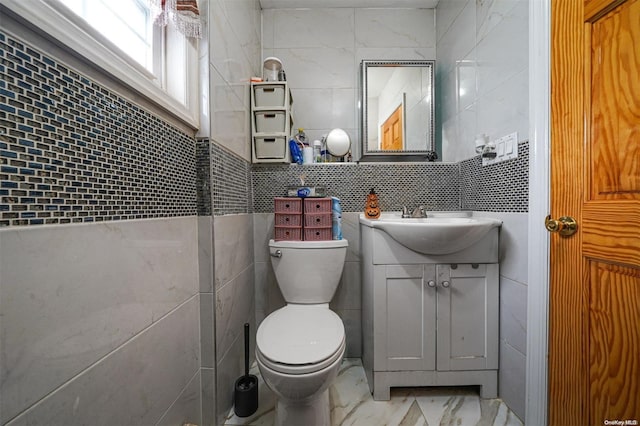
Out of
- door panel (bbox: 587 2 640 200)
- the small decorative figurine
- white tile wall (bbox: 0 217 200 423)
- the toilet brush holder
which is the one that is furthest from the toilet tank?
door panel (bbox: 587 2 640 200)

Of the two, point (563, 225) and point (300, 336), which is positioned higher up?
point (563, 225)

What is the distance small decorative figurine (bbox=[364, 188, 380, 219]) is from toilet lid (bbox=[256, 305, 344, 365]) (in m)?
0.61

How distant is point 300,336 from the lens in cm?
100

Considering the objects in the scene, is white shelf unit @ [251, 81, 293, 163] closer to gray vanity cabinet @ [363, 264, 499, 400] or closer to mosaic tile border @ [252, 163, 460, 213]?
mosaic tile border @ [252, 163, 460, 213]

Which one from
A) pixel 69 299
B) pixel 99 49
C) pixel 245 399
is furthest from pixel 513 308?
pixel 99 49

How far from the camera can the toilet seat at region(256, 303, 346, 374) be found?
86 cm

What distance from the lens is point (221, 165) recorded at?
1147 millimetres

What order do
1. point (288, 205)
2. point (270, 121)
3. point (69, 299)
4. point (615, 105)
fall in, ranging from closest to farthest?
1. point (69, 299)
2. point (615, 105)
3. point (288, 205)
4. point (270, 121)

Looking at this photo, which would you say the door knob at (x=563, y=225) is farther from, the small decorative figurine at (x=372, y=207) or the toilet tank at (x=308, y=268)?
the toilet tank at (x=308, y=268)

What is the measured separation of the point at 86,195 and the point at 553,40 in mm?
1519

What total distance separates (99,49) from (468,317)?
1.64m

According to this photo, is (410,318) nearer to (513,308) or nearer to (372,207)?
(513,308)

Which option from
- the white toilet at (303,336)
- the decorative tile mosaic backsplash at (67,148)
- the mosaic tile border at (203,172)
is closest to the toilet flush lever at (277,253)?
the white toilet at (303,336)

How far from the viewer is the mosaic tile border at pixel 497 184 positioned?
1097 mm
